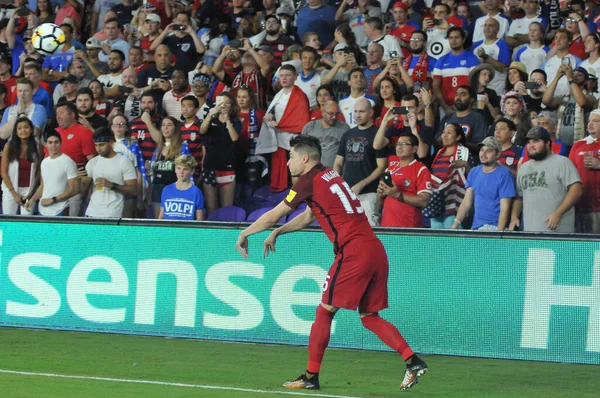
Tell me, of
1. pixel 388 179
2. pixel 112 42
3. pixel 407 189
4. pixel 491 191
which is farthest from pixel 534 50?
pixel 112 42

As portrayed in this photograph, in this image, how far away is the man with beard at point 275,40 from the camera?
56.9 feet

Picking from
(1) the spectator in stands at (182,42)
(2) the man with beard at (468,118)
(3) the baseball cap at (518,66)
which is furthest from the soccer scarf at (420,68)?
(1) the spectator in stands at (182,42)

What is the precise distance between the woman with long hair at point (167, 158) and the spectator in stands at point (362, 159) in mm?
2214

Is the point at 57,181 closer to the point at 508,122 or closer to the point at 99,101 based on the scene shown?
the point at 99,101

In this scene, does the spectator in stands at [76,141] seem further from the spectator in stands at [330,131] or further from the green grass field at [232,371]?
the green grass field at [232,371]

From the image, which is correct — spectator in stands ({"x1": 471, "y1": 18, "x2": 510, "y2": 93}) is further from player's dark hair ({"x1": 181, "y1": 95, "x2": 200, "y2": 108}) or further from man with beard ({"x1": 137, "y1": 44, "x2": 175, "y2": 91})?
man with beard ({"x1": 137, "y1": 44, "x2": 175, "y2": 91})

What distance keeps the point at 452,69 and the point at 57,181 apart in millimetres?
5836

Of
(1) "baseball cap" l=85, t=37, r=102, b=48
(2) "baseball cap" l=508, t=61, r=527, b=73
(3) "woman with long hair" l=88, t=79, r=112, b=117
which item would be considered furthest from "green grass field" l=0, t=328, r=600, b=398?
(1) "baseball cap" l=85, t=37, r=102, b=48

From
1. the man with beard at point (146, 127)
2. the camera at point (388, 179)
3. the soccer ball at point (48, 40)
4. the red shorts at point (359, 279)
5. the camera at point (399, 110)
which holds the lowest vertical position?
the red shorts at point (359, 279)

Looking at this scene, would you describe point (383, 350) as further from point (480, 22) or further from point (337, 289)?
point (480, 22)

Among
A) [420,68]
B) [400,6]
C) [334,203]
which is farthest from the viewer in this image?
[400,6]

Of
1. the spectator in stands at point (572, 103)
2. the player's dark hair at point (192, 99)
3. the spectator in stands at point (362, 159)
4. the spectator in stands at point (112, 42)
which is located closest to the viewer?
the spectator in stands at point (362, 159)

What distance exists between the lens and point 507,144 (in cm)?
1287

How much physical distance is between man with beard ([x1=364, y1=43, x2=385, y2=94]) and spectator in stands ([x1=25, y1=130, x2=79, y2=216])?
14.7 feet
